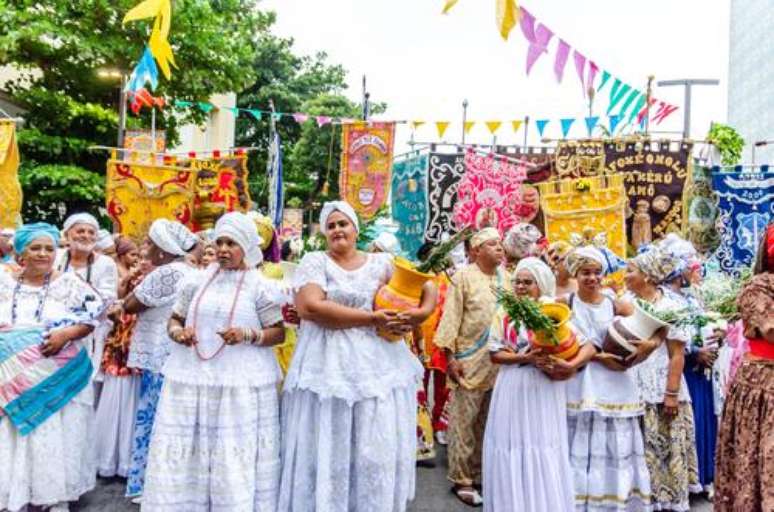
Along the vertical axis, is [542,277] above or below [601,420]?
above

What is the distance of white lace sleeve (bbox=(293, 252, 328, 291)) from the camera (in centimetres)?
359

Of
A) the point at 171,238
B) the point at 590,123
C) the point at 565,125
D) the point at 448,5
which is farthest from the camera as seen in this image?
the point at 565,125

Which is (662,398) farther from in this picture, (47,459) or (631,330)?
(47,459)

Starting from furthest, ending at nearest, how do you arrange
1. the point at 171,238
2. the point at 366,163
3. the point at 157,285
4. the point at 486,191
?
the point at 366,163 → the point at 486,191 → the point at 171,238 → the point at 157,285

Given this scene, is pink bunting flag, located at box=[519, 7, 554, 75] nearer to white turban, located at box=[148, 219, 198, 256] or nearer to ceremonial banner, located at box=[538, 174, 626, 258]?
ceremonial banner, located at box=[538, 174, 626, 258]

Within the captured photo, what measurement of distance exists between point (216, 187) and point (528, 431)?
20.5ft

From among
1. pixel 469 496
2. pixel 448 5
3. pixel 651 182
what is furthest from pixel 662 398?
pixel 651 182

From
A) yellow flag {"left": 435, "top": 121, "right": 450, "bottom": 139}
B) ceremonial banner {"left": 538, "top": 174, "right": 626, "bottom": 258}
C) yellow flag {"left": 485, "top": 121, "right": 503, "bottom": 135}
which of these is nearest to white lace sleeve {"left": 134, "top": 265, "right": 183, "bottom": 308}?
ceremonial banner {"left": 538, "top": 174, "right": 626, "bottom": 258}

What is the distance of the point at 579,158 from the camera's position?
26.3 ft

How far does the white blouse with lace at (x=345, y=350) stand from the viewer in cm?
351

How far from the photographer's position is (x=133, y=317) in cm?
512

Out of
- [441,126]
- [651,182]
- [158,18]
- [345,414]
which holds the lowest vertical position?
[345,414]

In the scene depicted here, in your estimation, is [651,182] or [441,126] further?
[441,126]

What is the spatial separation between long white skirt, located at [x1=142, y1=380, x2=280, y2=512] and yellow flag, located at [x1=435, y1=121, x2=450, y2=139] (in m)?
6.68
